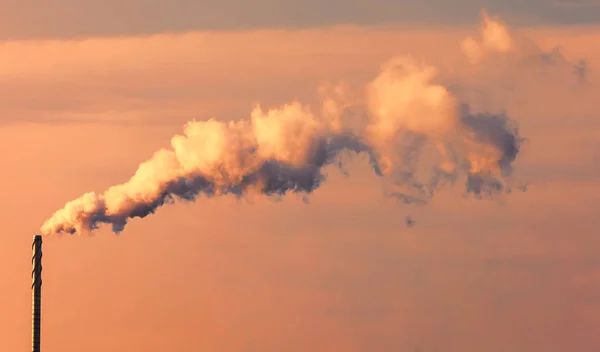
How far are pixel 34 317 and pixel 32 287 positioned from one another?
4119 millimetres

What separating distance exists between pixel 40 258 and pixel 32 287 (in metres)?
4.55

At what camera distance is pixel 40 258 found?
149 m

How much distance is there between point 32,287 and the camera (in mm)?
150375

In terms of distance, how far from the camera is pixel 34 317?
15062 cm

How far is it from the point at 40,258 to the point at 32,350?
12.7 m

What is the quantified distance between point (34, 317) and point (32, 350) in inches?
175

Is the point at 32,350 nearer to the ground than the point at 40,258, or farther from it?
nearer to the ground

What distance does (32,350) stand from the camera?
492ft

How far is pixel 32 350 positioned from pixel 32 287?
8.50 metres
